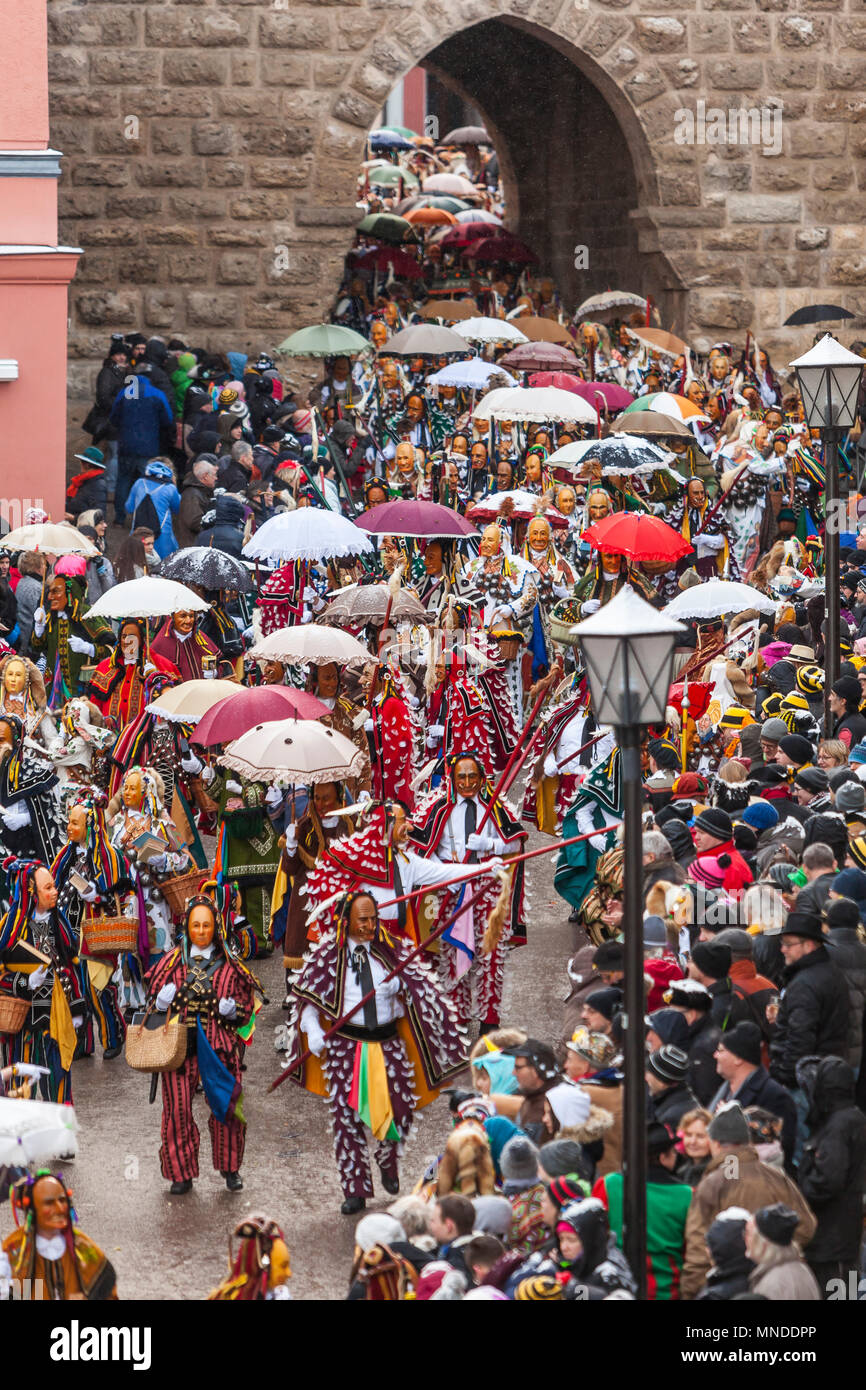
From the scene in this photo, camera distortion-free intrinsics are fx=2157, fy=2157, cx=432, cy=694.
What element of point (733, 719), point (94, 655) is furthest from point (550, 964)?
point (94, 655)

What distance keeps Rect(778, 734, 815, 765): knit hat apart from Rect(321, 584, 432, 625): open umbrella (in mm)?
3389

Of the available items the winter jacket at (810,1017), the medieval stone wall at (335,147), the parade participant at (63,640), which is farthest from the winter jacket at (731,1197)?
the medieval stone wall at (335,147)

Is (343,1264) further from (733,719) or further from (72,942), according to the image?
(733,719)

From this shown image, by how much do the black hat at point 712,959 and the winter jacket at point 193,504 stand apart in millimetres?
→ 9849

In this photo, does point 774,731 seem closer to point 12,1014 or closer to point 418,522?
point 418,522

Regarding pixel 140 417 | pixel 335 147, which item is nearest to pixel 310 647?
pixel 140 417

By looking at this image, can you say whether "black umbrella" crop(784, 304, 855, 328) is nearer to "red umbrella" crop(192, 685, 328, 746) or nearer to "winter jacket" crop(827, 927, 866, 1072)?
"red umbrella" crop(192, 685, 328, 746)

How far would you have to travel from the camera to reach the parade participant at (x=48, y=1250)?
6.79 m

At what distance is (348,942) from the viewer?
901 cm

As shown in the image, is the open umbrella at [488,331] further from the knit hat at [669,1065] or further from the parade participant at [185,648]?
the knit hat at [669,1065]

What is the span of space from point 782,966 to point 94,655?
6737mm

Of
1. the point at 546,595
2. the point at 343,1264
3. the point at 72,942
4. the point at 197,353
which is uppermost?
the point at 197,353

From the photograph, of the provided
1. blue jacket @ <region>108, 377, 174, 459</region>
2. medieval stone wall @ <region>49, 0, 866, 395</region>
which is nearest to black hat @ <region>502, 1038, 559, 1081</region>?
blue jacket @ <region>108, 377, 174, 459</region>

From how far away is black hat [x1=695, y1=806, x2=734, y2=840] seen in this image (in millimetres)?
9531
